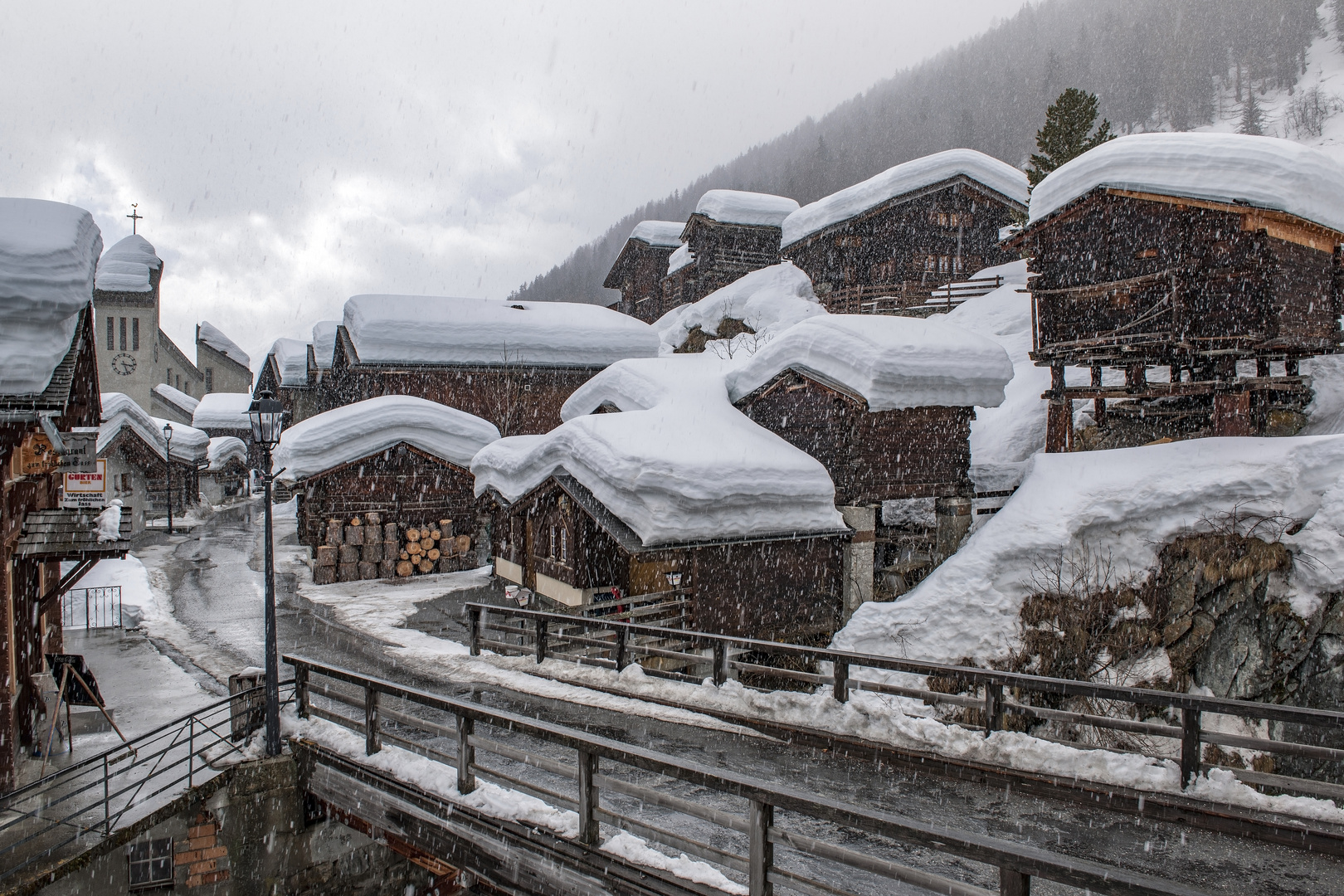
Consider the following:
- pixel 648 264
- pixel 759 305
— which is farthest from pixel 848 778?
pixel 648 264

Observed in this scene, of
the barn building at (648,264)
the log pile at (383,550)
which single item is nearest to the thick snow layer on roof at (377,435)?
the log pile at (383,550)

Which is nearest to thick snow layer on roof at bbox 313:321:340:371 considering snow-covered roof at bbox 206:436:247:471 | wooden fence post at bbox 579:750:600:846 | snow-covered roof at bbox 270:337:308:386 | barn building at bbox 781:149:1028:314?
snow-covered roof at bbox 270:337:308:386

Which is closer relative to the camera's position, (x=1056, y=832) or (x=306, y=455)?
(x=1056, y=832)

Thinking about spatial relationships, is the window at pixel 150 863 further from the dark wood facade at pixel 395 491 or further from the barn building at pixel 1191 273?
the barn building at pixel 1191 273

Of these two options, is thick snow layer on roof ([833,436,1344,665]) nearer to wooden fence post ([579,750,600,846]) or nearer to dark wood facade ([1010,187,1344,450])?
dark wood facade ([1010,187,1344,450])

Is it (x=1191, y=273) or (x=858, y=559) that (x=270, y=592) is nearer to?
(x=858, y=559)

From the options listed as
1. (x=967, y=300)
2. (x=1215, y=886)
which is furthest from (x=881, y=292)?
(x=1215, y=886)

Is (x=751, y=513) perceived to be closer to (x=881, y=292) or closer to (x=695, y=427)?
(x=695, y=427)

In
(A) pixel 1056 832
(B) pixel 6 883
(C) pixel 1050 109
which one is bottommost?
(B) pixel 6 883

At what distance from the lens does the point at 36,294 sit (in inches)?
330

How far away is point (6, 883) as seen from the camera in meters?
6.96

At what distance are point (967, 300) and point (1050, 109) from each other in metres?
7.68

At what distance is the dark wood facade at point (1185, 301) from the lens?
15898 millimetres

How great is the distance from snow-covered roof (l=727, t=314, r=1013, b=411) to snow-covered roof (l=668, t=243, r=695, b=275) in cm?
2444
